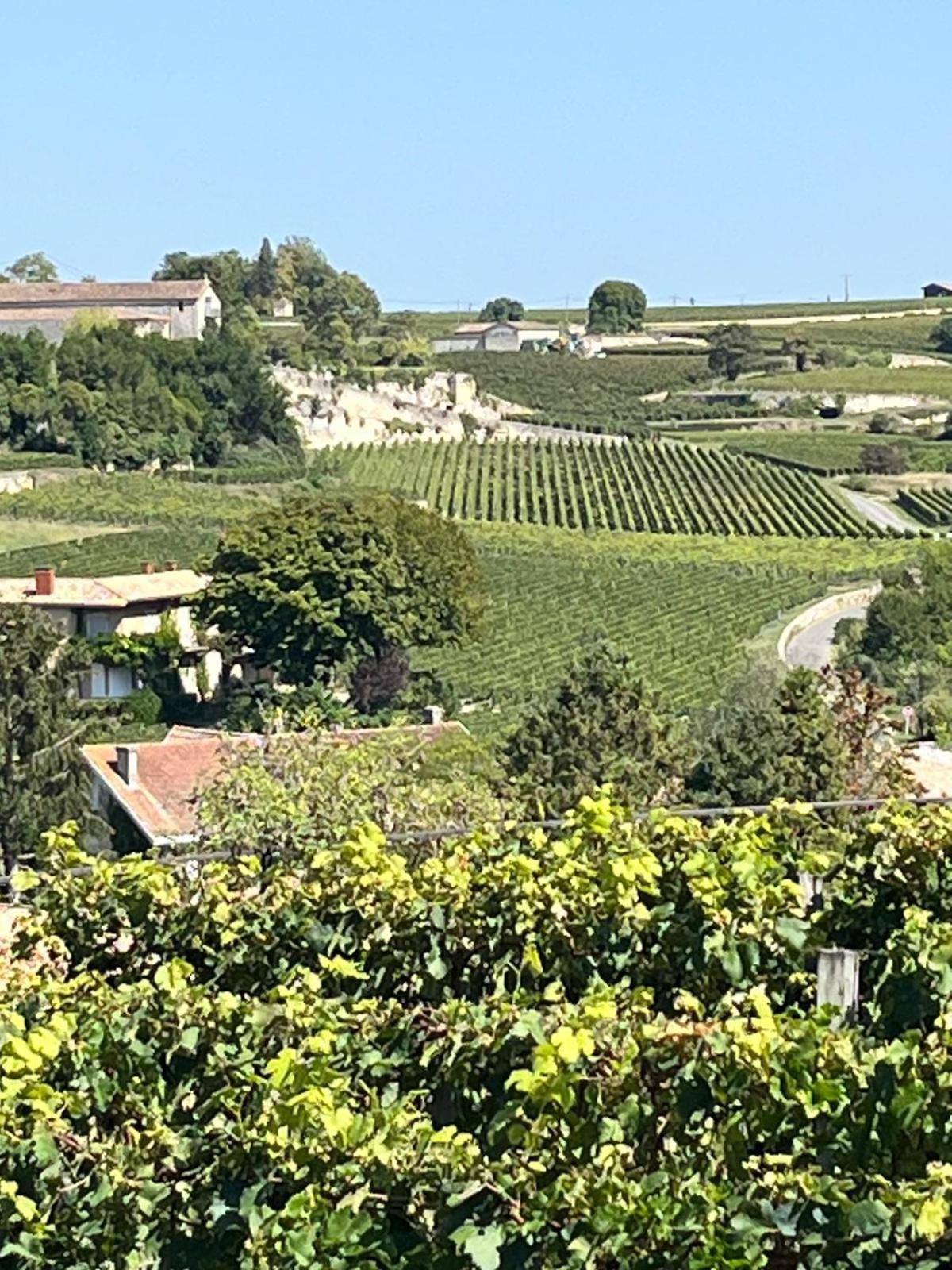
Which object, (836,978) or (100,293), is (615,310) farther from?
(836,978)

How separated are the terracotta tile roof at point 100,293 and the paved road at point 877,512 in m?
32.2

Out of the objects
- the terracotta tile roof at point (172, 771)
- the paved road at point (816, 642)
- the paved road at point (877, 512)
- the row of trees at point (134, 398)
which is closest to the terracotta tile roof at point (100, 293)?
the row of trees at point (134, 398)

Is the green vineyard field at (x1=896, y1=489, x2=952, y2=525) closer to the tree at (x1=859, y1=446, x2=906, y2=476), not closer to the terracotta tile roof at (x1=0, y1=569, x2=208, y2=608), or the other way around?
the tree at (x1=859, y1=446, x2=906, y2=476)

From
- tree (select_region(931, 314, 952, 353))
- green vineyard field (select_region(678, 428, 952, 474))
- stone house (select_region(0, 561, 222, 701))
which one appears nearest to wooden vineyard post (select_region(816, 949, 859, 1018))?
stone house (select_region(0, 561, 222, 701))

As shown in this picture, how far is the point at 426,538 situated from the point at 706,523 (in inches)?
1218

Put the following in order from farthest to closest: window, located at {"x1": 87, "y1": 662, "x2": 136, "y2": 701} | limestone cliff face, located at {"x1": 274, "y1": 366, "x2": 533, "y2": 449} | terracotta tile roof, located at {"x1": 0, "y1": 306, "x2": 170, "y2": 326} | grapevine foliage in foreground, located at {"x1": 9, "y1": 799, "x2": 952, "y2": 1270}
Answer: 1. terracotta tile roof, located at {"x1": 0, "y1": 306, "x2": 170, "y2": 326}
2. limestone cliff face, located at {"x1": 274, "y1": 366, "x2": 533, "y2": 449}
3. window, located at {"x1": 87, "y1": 662, "x2": 136, "y2": 701}
4. grapevine foliage in foreground, located at {"x1": 9, "y1": 799, "x2": 952, "y2": 1270}

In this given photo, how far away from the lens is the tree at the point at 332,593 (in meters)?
43.3

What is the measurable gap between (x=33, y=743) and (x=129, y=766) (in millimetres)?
1452

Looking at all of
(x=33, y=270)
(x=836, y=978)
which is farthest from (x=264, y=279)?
(x=836, y=978)

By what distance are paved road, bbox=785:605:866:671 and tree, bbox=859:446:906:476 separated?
34.3 m

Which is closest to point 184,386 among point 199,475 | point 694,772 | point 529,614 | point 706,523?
point 199,475

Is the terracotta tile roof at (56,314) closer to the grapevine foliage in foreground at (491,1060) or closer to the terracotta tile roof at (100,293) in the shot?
the terracotta tile roof at (100,293)

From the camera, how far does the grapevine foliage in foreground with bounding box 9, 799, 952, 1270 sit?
684cm

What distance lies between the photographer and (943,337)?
484 ft
